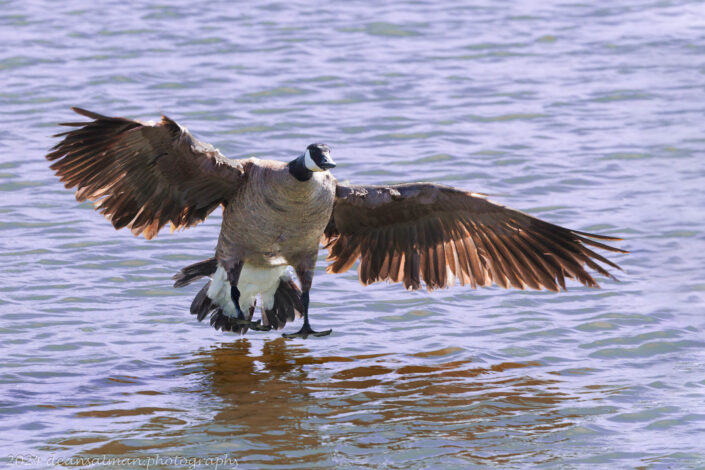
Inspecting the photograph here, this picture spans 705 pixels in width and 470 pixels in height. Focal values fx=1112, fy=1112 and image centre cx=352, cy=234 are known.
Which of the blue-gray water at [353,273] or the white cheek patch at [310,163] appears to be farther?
the white cheek patch at [310,163]

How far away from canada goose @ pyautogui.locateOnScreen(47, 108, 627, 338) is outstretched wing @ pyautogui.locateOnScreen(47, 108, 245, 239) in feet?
0.03

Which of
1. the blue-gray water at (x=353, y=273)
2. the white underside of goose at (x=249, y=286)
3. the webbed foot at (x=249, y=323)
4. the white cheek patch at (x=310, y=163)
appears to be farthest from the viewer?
the white underside of goose at (x=249, y=286)

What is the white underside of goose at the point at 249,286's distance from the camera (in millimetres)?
9438

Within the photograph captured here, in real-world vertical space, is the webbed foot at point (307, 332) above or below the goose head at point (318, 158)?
below

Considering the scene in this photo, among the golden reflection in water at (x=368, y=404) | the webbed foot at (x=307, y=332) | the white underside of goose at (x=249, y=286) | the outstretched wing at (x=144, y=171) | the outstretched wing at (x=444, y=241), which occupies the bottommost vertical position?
the golden reflection in water at (x=368, y=404)

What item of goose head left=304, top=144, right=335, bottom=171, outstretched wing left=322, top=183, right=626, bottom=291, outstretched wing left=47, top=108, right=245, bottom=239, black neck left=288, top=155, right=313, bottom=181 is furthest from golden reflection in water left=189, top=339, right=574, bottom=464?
goose head left=304, top=144, right=335, bottom=171

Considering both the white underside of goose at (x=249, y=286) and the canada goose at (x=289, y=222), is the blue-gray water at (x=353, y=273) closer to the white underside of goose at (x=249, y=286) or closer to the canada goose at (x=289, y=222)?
the white underside of goose at (x=249, y=286)

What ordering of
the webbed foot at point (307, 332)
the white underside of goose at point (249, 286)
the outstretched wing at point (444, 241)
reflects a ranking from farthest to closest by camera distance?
the white underside of goose at point (249, 286)
the outstretched wing at point (444, 241)
the webbed foot at point (307, 332)

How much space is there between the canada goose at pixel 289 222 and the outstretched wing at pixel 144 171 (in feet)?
0.03

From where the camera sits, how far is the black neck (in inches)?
330

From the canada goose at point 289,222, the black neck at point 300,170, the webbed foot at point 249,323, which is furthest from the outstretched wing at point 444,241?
the webbed foot at point 249,323

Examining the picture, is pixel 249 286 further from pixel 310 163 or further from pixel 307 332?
pixel 310 163

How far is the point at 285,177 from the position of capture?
8.54 meters

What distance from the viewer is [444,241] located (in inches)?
380
